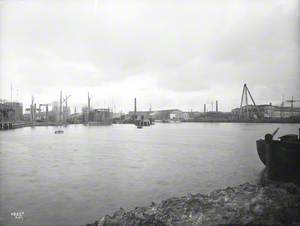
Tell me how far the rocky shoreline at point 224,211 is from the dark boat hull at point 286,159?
203 centimetres

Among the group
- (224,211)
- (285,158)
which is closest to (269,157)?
(285,158)

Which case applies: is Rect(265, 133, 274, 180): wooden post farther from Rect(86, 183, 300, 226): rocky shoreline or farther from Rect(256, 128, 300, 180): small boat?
Rect(86, 183, 300, 226): rocky shoreline

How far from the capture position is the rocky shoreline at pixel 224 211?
3.03m

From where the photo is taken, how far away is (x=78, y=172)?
7562mm

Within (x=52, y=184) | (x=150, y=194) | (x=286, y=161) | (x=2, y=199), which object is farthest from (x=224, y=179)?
(x=2, y=199)

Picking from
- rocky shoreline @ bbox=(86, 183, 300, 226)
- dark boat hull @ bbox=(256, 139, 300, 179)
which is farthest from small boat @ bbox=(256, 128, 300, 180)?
rocky shoreline @ bbox=(86, 183, 300, 226)

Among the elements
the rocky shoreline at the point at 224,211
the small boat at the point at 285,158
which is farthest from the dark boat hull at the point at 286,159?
the rocky shoreline at the point at 224,211

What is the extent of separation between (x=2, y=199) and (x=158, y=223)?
3.31 metres

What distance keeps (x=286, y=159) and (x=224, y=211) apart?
3.55 m

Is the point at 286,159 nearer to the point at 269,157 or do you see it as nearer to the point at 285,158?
the point at 285,158

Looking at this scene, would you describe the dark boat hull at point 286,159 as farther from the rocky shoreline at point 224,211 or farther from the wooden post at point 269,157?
the rocky shoreline at point 224,211

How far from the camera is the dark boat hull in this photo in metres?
5.82

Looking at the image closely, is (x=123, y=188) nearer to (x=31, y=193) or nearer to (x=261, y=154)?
(x=31, y=193)

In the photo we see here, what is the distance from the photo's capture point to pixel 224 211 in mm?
3324
